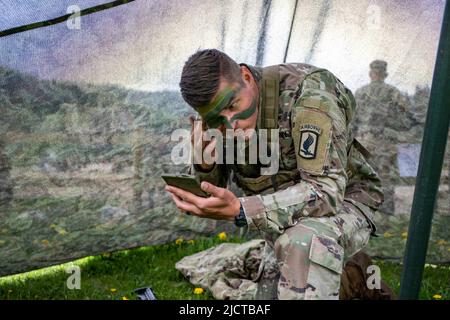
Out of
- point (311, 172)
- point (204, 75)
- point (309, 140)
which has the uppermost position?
point (204, 75)

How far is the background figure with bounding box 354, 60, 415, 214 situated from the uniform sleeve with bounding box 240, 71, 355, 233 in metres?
1.21

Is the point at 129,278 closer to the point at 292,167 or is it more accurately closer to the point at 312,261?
the point at 292,167

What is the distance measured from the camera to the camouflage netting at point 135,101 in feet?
10.00

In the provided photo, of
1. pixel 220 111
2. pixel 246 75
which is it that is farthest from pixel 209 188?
pixel 246 75

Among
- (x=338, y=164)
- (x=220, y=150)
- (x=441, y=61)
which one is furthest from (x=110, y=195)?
(x=441, y=61)

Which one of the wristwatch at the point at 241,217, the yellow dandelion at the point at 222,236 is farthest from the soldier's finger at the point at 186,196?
the yellow dandelion at the point at 222,236

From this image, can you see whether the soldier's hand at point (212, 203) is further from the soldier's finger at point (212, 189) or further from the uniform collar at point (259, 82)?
the uniform collar at point (259, 82)

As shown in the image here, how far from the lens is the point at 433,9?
134 inches

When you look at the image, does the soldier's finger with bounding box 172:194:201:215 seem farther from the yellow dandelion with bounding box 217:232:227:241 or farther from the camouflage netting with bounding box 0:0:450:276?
the yellow dandelion with bounding box 217:232:227:241

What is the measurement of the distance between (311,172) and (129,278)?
1.68 metres

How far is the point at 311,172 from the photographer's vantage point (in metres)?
2.51

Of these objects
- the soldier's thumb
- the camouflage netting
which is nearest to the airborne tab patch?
the soldier's thumb

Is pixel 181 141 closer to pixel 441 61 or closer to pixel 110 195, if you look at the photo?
pixel 110 195
